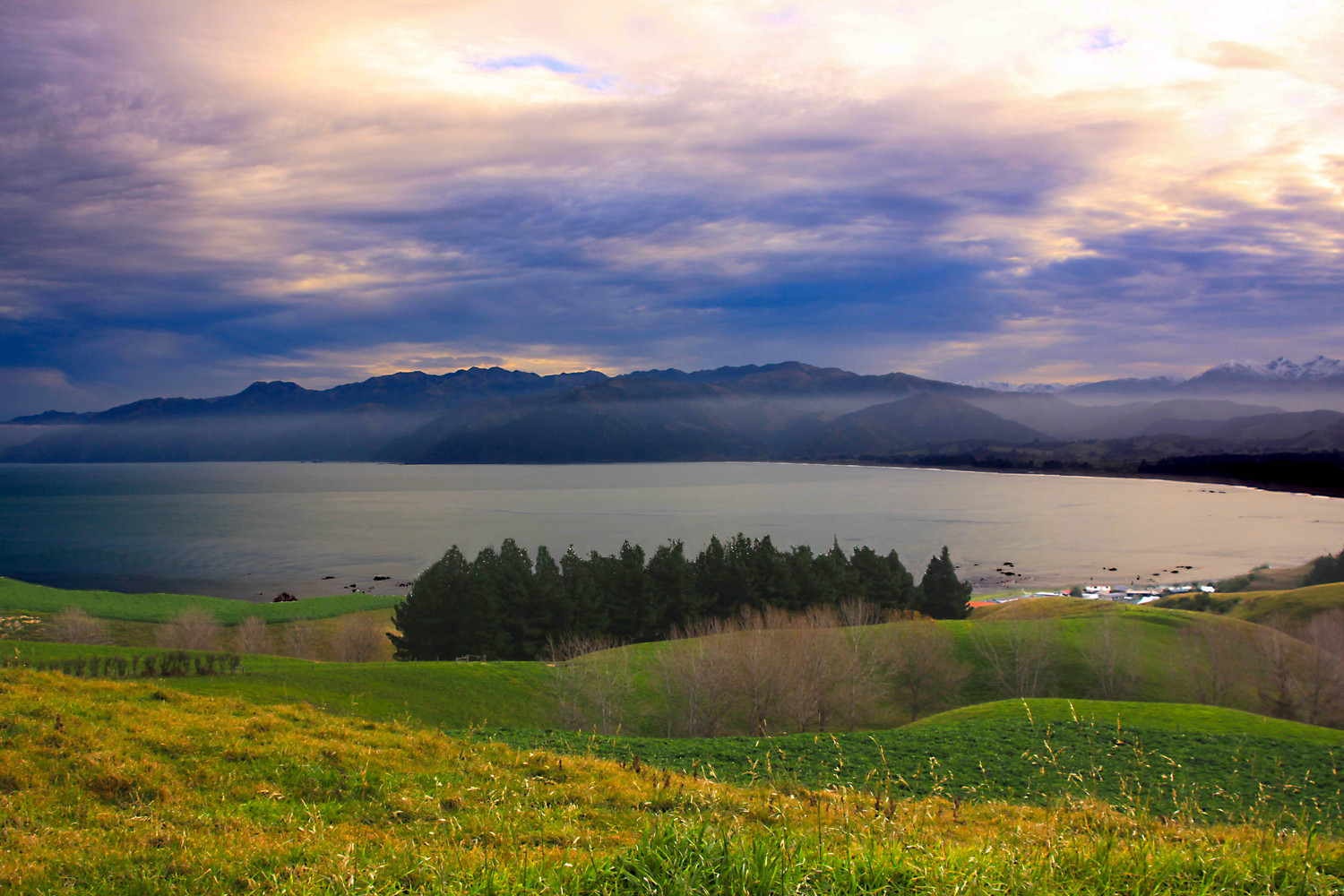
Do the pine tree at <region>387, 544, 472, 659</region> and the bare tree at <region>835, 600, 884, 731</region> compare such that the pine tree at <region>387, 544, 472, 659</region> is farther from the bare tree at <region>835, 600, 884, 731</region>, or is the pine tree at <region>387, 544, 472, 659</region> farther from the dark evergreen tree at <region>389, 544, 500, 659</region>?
the bare tree at <region>835, 600, 884, 731</region>

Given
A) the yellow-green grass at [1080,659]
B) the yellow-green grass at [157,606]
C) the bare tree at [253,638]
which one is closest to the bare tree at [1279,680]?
the yellow-green grass at [1080,659]

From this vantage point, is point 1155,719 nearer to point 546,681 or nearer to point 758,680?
point 758,680

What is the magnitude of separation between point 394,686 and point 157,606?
68425 mm

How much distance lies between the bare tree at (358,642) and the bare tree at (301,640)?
7.50ft

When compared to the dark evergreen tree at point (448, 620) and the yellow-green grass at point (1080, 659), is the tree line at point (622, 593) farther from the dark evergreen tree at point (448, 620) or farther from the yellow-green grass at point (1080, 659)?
the yellow-green grass at point (1080, 659)

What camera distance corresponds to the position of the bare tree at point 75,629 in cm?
6625

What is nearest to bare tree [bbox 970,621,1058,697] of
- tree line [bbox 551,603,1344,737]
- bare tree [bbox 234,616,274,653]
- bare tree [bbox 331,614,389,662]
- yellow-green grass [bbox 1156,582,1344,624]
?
tree line [bbox 551,603,1344,737]

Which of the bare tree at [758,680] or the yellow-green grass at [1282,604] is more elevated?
the bare tree at [758,680]

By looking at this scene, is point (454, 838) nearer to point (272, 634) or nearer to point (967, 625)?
point (967, 625)

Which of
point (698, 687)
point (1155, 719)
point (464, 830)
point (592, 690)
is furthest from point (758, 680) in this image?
point (464, 830)

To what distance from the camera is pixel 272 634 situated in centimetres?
7631

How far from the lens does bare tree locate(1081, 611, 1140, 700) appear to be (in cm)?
5028

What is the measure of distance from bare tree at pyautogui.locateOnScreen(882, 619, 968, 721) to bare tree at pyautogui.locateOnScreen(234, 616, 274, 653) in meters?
60.6

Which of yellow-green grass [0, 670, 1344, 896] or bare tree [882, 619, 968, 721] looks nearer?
yellow-green grass [0, 670, 1344, 896]
